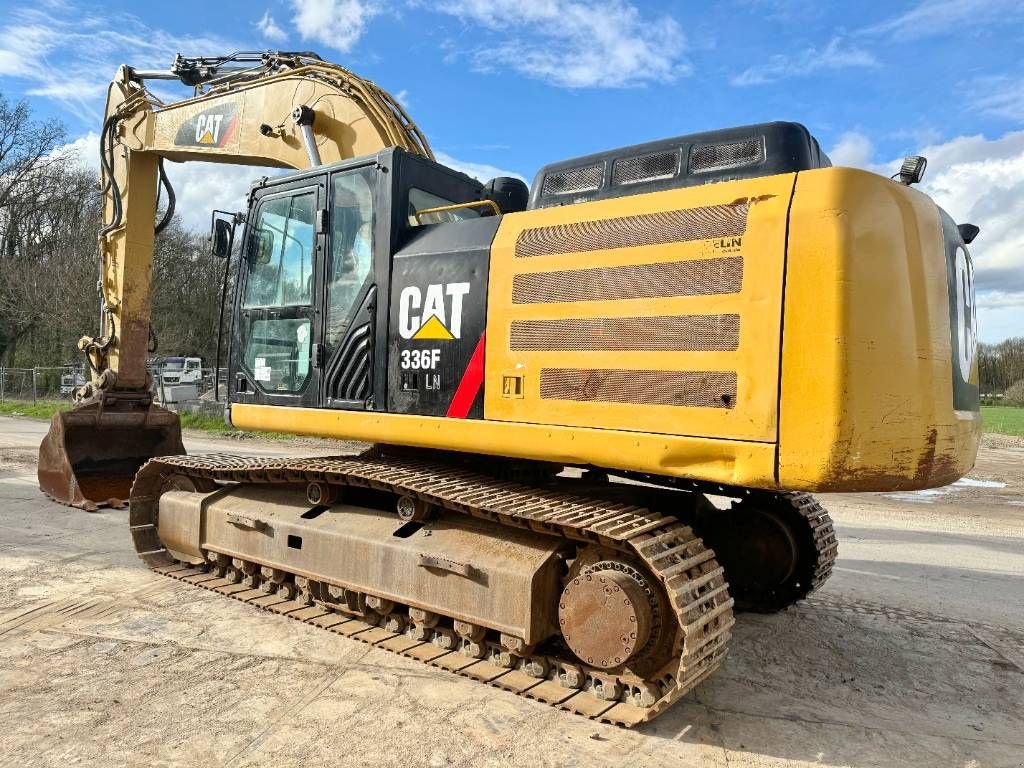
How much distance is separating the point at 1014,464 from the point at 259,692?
16.1m

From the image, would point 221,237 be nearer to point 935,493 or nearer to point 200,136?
point 200,136

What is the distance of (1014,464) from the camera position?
1505 centimetres

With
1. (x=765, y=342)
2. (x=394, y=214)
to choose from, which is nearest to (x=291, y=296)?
(x=394, y=214)

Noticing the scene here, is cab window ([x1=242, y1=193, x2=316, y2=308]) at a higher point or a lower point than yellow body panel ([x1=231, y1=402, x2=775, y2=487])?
higher

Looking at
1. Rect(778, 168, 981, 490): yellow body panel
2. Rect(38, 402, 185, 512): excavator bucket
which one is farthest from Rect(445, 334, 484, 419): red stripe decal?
Rect(38, 402, 185, 512): excavator bucket

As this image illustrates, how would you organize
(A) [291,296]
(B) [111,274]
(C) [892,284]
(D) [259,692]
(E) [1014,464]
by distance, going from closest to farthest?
(C) [892,284] < (D) [259,692] < (A) [291,296] < (B) [111,274] < (E) [1014,464]

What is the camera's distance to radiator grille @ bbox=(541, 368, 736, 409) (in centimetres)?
319

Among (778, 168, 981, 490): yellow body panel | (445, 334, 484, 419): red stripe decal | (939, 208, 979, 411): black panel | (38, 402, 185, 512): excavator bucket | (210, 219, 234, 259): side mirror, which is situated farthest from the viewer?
(38, 402, 185, 512): excavator bucket

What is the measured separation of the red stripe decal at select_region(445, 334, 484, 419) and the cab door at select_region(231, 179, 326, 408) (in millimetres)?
1102

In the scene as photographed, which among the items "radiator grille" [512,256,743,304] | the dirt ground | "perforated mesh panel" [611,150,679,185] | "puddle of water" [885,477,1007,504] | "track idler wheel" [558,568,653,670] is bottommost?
the dirt ground

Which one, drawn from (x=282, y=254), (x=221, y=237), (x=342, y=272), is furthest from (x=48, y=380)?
(x=342, y=272)

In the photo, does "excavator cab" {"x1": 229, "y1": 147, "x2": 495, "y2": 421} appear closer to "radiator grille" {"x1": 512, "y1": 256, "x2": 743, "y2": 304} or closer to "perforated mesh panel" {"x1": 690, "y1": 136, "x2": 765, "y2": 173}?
"radiator grille" {"x1": 512, "y1": 256, "x2": 743, "y2": 304}

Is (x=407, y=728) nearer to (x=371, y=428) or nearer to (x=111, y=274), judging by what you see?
(x=371, y=428)

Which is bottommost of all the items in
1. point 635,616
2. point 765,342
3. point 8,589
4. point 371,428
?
point 8,589
